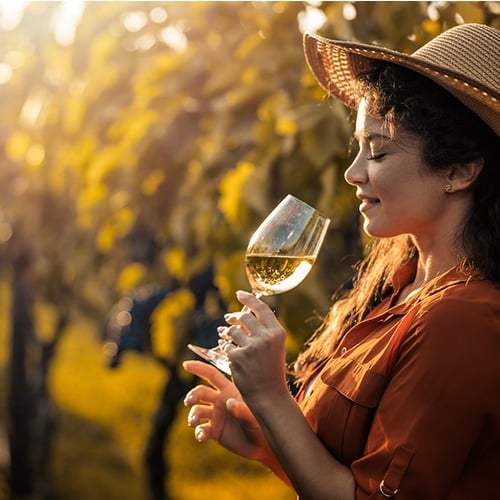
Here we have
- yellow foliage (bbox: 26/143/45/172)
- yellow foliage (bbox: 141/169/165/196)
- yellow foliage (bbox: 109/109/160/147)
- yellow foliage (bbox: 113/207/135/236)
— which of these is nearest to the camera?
yellow foliage (bbox: 109/109/160/147)

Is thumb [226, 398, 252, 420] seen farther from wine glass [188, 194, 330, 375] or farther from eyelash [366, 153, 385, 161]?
eyelash [366, 153, 385, 161]

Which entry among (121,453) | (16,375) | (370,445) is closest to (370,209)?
(370,445)

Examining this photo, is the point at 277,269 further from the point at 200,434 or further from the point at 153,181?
the point at 153,181

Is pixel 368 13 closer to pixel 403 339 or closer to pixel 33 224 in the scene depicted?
pixel 403 339

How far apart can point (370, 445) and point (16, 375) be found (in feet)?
26.3

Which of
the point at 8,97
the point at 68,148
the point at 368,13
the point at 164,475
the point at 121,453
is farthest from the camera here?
the point at 121,453

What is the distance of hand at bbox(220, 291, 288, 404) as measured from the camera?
6.65ft

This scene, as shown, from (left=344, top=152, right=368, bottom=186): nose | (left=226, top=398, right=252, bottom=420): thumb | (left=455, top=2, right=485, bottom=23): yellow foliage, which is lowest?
(left=226, top=398, right=252, bottom=420): thumb

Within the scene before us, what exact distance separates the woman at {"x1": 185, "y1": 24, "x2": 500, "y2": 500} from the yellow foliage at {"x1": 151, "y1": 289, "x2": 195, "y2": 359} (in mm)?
2410

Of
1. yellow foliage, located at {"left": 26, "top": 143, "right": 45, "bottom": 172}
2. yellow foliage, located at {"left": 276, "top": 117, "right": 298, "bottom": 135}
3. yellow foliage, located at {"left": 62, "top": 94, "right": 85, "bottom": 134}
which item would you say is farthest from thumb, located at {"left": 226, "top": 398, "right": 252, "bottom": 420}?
yellow foliage, located at {"left": 26, "top": 143, "right": 45, "bottom": 172}

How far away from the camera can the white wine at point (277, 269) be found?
7.53ft

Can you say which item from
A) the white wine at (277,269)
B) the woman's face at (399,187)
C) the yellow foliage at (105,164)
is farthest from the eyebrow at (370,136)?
the yellow foliage at (105,164)

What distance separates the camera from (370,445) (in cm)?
193

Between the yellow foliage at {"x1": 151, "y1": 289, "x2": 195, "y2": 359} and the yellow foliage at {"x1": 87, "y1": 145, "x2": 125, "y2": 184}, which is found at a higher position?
the yellow foliage at {"x1": 87, "y1": 145, "x2": 125, "y2": 184}
